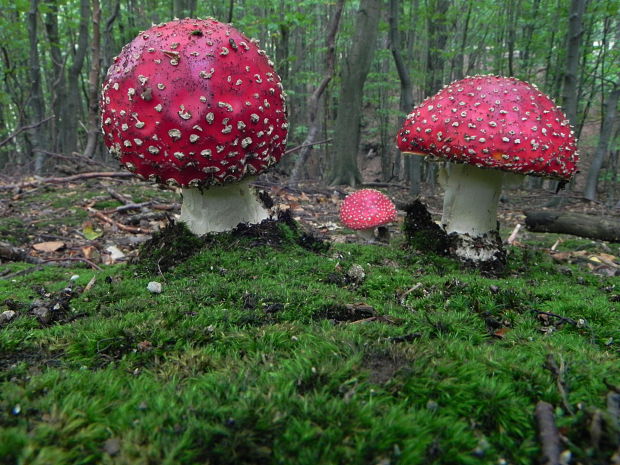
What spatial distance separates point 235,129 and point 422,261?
2.27 metres

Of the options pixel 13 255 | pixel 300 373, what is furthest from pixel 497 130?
pixel 13 255

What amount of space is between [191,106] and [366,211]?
385 cm

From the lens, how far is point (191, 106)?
10.00ft

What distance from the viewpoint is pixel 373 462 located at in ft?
3.71

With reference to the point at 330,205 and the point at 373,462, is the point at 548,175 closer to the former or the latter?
the point at 373,462

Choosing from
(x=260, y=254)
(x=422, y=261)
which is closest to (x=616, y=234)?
(x=422, y=261)

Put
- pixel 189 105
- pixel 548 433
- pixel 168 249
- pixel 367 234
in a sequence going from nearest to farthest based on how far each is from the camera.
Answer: pixel 548 433, pixel 189 105, pixel 168 249, pixel 367 234

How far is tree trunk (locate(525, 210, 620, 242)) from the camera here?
551cm

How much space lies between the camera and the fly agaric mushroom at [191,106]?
306cm

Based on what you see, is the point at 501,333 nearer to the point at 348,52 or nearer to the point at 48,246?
the point at 48,246

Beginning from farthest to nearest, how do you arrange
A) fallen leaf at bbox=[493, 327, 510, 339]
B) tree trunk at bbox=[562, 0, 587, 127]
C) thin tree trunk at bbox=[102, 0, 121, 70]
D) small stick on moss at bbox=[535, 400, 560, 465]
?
1. thin tree trunk at bbox=[102, 0, 121, 70]
2. tree trunk at bbox=[562, 0, 587, 127]
3. fallen leaf at bbox=[493, 327, 510, 339]
4. small stick on moss at bbox=[535, 400, 560, 465]

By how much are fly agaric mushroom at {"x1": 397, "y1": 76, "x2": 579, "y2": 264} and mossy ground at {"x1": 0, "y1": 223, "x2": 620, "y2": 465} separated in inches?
51.2

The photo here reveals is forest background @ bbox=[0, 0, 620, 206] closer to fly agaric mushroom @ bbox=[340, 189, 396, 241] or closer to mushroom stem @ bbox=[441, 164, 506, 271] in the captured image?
fly agaric mushroom @ bbox=[340, 189, 396, 241]

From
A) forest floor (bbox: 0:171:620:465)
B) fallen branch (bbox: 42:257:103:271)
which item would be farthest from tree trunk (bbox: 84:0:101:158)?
forest floor (bbox: 0:171:620:465)
